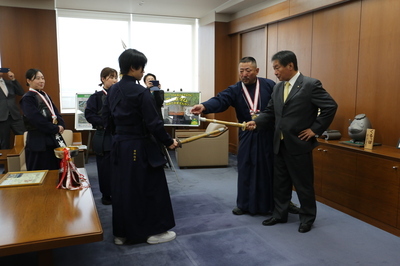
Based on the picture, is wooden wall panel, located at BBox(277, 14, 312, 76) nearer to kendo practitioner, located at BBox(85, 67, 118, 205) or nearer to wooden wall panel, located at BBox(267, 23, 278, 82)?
wooden wall panel, located at BBox(267, 23, 278, 82)

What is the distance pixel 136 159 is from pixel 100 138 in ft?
3.55

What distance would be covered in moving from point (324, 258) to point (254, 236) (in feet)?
1.95

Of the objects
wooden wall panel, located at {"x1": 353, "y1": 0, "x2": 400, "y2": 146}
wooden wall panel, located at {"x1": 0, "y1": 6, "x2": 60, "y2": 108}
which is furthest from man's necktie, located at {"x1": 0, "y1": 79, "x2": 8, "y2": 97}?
wooden wall panel, located at {"x1": 353, "y1": 0, "x2": 400, "y2": 146}

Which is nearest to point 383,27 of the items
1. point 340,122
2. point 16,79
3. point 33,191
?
point 340,122

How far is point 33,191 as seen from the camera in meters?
2.26

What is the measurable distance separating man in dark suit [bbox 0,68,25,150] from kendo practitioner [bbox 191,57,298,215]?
3810 millimetres

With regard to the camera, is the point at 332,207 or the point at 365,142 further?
the point at 332,207

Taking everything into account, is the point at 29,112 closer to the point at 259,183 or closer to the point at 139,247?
the point at 139,247

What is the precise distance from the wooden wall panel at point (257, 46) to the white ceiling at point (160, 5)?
0.40m

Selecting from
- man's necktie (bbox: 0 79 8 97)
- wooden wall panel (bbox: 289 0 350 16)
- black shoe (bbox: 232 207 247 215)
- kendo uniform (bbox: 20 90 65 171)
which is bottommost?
black shoe (bbox: 232 207 247 215)

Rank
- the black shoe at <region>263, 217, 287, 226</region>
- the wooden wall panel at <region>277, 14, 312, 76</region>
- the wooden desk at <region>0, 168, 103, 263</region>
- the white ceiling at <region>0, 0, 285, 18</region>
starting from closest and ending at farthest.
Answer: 1. the wooden desk at <region>0, 168, 103, 263</region>
2. the black shoe at <region>263, 217, 287, 226</region>
3. the wooden wall panel at <region>277, 14, 312, 76</region>
4. the white ceiling at <region>0, 0, 285, 18</region>

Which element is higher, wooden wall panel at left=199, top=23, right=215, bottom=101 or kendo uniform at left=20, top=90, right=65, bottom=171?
wooden wall panel at left=199, top=23, right=215, bottom=101

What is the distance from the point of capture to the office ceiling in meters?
5.78

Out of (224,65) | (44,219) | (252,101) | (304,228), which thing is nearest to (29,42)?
(224,65)
